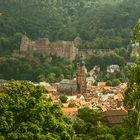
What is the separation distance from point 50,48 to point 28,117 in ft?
257

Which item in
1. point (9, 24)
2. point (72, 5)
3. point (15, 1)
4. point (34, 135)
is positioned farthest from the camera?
point (72, 5)

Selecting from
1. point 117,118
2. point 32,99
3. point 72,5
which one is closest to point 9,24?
point 72,5

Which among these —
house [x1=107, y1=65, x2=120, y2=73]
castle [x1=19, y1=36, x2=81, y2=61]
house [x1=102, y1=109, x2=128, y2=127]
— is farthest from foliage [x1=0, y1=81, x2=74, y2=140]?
castle [x1=19, y1=36, x2=81, y2=61]

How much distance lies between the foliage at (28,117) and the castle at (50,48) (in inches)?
2852

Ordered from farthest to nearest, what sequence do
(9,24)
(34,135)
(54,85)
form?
(9,24), (54,85), (34,135)

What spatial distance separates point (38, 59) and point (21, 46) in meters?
5.53

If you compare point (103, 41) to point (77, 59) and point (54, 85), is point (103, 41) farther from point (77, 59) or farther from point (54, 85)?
point (54, 85)

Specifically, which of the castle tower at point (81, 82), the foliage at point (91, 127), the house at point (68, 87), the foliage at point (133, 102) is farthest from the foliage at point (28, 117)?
the house at point (68, 87)

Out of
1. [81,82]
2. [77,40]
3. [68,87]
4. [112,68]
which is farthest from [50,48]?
[81,82]

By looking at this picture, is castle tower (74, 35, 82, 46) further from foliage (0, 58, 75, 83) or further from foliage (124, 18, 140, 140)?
foliage (124, 18, 140, 140)

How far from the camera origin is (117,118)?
37.0 metres

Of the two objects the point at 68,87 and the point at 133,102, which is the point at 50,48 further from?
the point at 133,102

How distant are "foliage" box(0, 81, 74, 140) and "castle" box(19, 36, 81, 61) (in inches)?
2852

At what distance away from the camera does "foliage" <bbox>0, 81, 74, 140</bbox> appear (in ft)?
73.4
